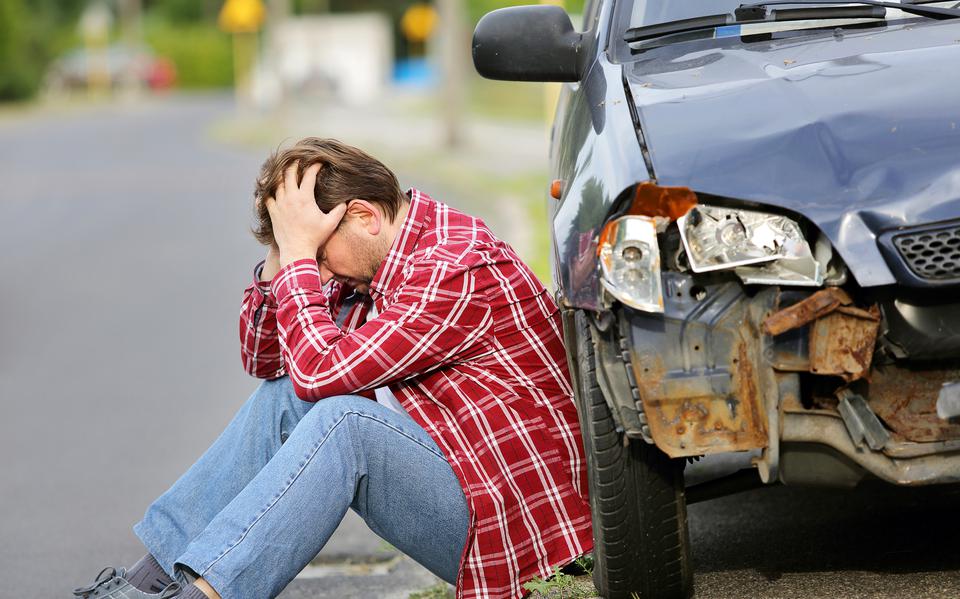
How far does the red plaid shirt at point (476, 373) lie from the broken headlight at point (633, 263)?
0.62 meters

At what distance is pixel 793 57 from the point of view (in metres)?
3.19

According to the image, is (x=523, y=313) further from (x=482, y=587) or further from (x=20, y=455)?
(x=20, y=455)

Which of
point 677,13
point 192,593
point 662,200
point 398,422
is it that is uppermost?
point 677,13

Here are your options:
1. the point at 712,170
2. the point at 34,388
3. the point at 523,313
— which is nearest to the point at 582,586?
the point at 523,313

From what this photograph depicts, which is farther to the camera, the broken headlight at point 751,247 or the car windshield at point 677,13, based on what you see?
the car windshield at point 677,13

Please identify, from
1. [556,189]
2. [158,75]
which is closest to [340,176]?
[556,189]

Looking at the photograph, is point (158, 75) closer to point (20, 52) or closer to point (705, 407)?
point (20, 52)

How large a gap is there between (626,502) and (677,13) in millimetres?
1385

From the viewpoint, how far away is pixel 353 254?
3.49 metres

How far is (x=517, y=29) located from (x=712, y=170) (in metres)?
1.35

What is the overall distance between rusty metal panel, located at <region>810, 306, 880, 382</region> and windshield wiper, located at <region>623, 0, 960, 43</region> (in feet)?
3.75

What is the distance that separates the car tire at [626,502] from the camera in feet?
9.75

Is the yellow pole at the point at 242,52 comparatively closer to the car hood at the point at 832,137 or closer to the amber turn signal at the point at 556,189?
the amber turn signal at the point at 556,189

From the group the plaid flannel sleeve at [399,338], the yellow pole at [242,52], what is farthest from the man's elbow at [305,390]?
the yellow pole at [242,52]
